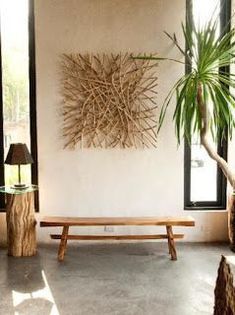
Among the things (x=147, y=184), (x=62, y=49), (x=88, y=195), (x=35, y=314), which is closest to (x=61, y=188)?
(x=88, y=195)

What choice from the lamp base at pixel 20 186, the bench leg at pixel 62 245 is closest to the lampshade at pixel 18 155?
the lamp base at pixel 20 186

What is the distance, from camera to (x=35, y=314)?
10.2ft

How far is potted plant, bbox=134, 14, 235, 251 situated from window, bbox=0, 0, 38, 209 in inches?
53.0

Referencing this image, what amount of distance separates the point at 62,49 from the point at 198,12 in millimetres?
1655

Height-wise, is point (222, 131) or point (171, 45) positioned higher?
point (171, 45)

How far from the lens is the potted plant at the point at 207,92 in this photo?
4.20 m

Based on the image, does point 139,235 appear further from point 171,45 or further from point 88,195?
point 171,45

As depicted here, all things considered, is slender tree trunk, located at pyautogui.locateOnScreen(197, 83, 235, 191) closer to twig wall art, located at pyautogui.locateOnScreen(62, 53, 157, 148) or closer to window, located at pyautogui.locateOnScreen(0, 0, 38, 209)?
twig wall art, located at pyautogui.locateOnScreen(62, 53, 157, 148)

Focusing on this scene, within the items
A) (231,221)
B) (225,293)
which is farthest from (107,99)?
(225,293)

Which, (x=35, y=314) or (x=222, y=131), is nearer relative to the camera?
(x=35, y=314)

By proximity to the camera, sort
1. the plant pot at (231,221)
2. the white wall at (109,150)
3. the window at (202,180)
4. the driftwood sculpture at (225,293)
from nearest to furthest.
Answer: the driftwood sculpture at (225,293)
the plant pot at (231,221)
the white wall at (109,150)
the window at (202,180)

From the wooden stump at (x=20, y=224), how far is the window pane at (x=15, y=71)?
0.55 m

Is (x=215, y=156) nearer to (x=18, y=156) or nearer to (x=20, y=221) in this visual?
(x=18, y=156)

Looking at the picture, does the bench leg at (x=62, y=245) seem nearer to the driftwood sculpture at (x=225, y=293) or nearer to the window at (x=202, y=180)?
the window at (x=202, y=180)
